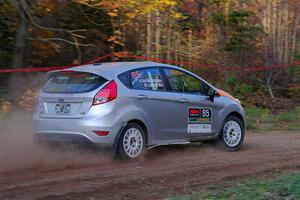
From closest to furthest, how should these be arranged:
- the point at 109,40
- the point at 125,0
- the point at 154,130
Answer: the point at 154,130
the point at 125,0
the point at 109,40

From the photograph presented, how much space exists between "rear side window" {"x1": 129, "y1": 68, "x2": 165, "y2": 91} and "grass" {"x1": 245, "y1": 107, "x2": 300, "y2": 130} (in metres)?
5.28

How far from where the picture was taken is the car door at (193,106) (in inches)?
411

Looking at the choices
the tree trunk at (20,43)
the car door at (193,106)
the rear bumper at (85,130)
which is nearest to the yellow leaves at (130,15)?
the tree trunk at (20,43)

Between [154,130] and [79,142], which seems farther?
[154,130]

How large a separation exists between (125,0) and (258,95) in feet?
18.3

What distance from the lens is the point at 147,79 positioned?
1003 centimetres

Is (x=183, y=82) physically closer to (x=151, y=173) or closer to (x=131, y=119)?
(x=131, y=119)

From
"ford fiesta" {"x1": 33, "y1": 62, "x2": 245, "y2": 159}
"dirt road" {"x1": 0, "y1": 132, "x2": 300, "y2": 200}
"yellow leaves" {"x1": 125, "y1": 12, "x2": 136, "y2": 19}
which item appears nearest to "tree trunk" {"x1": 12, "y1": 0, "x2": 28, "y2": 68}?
"yellow leaves" {"x1": 125, "y1": 12, "x2": 136, "y2": 19}

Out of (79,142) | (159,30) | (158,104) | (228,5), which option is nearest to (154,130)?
(158,104)

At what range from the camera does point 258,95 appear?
18.7m

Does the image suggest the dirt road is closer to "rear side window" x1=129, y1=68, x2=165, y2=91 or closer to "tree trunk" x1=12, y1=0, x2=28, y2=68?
"rear side window" x1=129, y1=68, x2=165, y2=91

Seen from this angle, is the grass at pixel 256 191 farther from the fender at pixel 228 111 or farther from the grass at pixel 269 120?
the grass at pixel 269 120

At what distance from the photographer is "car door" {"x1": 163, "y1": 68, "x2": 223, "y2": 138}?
411 inches

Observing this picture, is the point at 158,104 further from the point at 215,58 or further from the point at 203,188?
the point at 215,58
